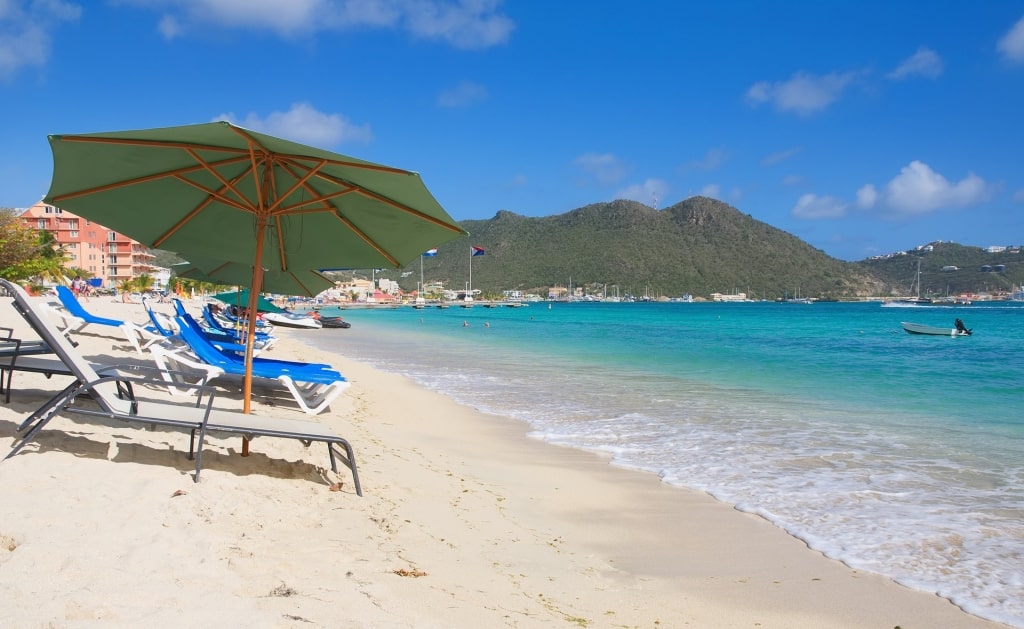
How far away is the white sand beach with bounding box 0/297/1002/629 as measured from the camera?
2.54 metres

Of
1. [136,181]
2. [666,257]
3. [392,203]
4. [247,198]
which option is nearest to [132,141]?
[136,181]

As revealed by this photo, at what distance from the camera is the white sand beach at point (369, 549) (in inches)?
100

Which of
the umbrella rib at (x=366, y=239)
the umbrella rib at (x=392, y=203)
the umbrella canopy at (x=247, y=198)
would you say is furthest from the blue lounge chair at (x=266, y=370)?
the umbrella rib at (x=392, y=203)

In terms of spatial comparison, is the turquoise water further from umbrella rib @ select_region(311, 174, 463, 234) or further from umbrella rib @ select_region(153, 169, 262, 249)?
umbrella rib @ select_region(153, 169, 262, 249)

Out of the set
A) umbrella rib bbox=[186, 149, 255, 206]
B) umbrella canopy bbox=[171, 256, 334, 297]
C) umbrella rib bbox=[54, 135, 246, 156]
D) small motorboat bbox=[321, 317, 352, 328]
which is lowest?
small motorboat bbox=[321, 317, 352, 328]

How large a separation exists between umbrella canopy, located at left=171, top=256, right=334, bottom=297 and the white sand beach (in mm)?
2907

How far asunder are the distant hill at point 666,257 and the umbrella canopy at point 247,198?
4492 inches

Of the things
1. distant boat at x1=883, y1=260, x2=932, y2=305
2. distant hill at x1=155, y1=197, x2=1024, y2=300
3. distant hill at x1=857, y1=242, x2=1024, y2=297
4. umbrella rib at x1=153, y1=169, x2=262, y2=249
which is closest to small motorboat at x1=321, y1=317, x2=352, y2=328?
umbrella rib at x1=153, y1=169, x2=262, y2=249

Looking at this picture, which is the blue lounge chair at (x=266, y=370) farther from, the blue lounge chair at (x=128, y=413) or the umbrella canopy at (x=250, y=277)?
the blue lounge chair at (x=128, y=413)

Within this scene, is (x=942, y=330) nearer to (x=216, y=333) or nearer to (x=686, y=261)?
(x=216, y=333)

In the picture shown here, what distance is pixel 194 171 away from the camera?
5121 millimetres

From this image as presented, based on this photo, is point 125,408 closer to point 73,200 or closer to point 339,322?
point 73,200

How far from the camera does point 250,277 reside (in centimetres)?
863

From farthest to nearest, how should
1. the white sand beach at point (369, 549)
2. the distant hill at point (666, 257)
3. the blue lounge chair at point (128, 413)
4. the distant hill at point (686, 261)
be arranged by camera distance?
1. the distant hill at point (686, 261)
2. the distant hill at point (666, 257)
3. the blue lounge chair at point (128, 413)
4. the white sand beach at point (369, 549)
